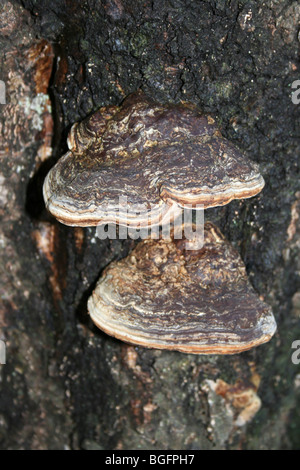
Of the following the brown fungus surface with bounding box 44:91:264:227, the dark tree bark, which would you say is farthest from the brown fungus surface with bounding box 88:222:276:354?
the brown fungus surface with bounding box 44:91:264:227

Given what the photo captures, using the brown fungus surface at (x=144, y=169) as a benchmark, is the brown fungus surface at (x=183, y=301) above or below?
below

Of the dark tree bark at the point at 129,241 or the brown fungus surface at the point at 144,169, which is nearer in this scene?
the brown fungus surface at the point at 144,169

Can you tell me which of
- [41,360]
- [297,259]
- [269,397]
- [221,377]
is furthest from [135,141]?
[269,397]

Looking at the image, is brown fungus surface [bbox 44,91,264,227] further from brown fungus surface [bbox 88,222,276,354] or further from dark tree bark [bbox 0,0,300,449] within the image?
brown fungus surface [bbox 88,222,276,354]

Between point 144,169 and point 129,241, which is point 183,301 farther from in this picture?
point 144,169

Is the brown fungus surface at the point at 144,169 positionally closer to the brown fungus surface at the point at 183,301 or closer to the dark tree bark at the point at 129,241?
the dark tree bark at the point at 129,241

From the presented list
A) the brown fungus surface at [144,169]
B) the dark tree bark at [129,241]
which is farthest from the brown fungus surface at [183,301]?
the brown fungus surface at [144,169]
